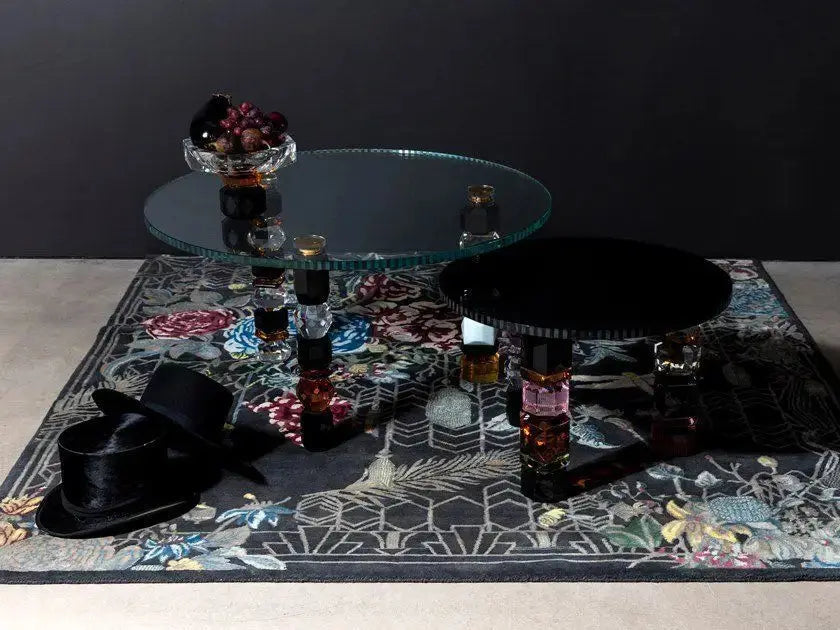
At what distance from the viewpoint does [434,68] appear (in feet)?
15.4

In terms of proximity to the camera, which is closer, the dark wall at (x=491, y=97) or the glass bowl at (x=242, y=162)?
the glass bowl at (x=242, y=162)

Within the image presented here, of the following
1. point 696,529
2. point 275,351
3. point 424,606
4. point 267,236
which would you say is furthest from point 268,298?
point 696,529

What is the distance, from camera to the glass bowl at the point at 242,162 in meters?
3.53

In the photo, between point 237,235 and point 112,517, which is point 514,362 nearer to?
point 237,235

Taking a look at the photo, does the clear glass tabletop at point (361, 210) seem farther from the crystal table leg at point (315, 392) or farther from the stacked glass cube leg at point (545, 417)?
the stacked glass cube leg at point (545, 417)

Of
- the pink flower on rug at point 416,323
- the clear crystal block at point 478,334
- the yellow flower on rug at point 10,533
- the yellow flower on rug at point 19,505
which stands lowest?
the pink flower on rug at point 416,323

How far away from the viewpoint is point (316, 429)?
3.32 m

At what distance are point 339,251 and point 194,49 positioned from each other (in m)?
1.85

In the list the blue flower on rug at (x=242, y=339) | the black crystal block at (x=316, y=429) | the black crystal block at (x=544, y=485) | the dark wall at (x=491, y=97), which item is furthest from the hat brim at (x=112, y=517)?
the dark wall at (x=491, y=97)

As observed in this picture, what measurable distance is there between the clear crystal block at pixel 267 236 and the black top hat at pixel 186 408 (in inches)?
15.4

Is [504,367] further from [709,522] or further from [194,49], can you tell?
[194,49]

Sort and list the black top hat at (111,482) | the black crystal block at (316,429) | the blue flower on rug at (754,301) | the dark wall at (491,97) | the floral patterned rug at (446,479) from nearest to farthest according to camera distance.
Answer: the floral patterned rug at (446,479) < the black top hat at (111,482) < the black crystal block at (316,429) < the blue flower on rug at (754,301) < the dark wall at (491,97)

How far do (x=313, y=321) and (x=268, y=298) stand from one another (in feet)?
2.33

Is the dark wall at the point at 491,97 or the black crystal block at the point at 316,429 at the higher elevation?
the dark wall at the point at 491,97
